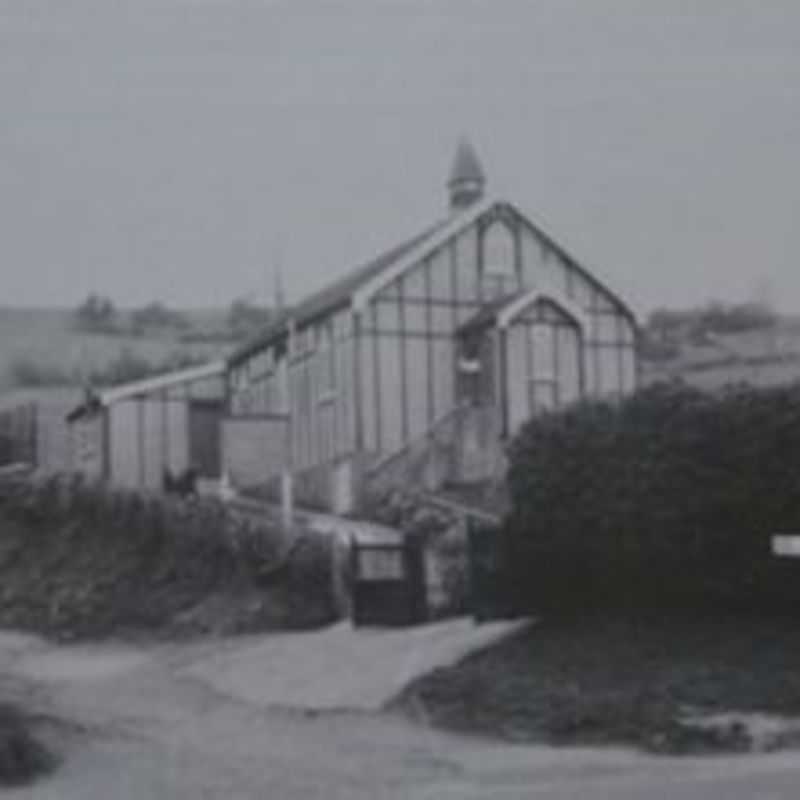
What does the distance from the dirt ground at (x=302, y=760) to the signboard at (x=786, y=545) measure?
4.85 meters

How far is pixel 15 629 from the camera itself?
1415 inches

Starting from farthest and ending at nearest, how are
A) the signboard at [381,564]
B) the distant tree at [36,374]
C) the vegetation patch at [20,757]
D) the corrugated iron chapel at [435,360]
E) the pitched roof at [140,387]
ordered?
the distant tree at [36,374] < the pitched roof at [140,387] < the corrugated iron chapel at [435,360] < the signboard at [381,564] < the vegetation patch at [20,757]

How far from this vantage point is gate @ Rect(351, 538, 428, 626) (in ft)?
90.9

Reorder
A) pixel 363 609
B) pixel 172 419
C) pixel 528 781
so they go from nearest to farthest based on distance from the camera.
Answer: pixel 528 781 → pixel 363 609 → pixel 172 419

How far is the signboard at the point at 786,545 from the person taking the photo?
21562 millimetres

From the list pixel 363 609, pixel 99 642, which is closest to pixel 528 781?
pixel 363 609

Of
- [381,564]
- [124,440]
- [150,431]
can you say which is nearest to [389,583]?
[381,564]

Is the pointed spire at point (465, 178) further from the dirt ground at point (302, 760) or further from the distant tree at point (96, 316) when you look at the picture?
the distant tree at point (96, 316)

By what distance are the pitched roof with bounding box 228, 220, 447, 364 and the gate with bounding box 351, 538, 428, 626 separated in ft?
46.8

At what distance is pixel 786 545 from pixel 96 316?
272 feet

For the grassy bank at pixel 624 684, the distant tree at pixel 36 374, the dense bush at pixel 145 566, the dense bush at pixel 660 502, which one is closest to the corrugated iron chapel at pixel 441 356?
the dense bush at pixel 145 566

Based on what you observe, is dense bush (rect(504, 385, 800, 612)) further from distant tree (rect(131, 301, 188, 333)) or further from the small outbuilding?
distant tree (rect(131, 301, 188, 333))

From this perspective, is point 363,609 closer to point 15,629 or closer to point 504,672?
point 504,672

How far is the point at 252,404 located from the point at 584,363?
34.3 ft
